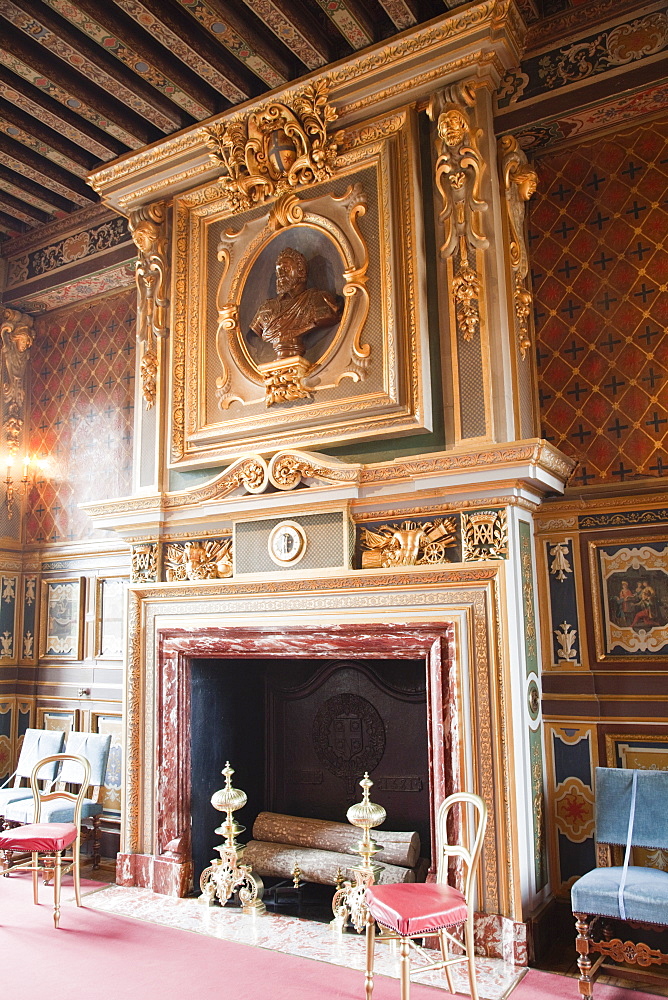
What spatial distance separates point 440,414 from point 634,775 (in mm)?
2117

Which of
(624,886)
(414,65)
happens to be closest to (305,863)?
(624,886)

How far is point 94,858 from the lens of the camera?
570 cm

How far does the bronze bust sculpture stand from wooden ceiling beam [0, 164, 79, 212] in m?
2.54

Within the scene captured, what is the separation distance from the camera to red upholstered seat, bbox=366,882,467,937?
315 centimetres

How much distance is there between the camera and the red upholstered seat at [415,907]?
315cm

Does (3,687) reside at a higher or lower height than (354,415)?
lower

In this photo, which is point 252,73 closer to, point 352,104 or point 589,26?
point 352,104

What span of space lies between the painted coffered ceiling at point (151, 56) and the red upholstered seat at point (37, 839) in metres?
4.56

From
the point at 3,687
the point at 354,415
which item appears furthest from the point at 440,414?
the point at 3,687

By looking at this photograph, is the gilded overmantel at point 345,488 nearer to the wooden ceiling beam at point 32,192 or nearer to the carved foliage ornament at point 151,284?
the carved foliage ornament at point 151,284

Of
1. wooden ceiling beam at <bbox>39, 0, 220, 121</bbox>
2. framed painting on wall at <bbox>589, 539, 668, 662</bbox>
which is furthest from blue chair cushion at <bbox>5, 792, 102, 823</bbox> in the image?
wooden ceiling beam at <bbox>39, 0, 220, 121</bbox>

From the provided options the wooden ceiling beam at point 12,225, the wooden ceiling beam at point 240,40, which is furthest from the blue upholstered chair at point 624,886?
the wooden ceiling beam at point 12,225

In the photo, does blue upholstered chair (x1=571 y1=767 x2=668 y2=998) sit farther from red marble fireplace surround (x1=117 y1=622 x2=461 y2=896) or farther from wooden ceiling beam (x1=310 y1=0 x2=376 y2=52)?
wooden ceiling beam (x1=310 y1=0 x2=376 y2=52)

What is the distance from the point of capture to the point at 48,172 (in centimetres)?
614
